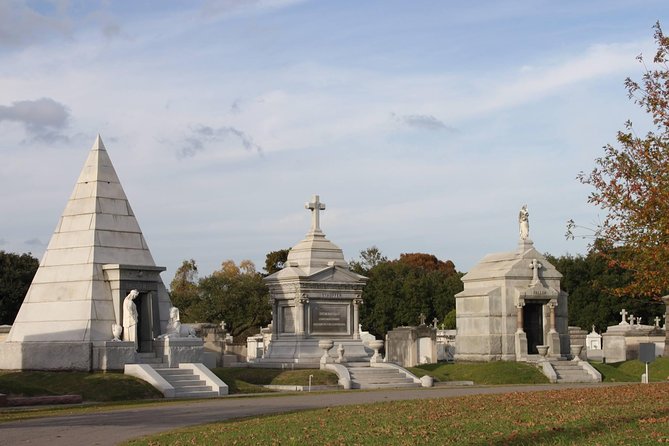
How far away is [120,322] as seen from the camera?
110 feet

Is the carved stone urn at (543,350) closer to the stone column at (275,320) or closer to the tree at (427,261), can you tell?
the stone column at (275,320)

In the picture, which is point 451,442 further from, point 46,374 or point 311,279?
point 311,279

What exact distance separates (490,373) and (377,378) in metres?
5.06

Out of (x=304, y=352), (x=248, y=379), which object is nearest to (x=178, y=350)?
(x=248, y=379)

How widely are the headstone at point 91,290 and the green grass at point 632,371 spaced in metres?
17.0

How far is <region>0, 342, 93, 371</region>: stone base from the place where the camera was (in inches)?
1271

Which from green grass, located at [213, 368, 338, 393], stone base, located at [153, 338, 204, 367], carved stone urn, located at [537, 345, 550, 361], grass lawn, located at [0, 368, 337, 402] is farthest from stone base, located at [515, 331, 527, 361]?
stone base, located at [153, 338, 204, 367]

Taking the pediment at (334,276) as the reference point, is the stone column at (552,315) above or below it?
below

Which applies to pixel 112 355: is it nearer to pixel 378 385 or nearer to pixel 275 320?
pixel 378 385

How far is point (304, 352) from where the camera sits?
39.6 metres

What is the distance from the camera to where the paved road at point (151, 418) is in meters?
19.0

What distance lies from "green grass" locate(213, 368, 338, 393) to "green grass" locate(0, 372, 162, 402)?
355cm

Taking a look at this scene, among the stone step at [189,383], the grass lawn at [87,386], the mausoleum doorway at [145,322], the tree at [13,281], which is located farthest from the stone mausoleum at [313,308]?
the tree at [13,281]

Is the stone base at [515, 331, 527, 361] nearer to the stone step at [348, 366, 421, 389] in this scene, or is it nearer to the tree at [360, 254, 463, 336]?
the stone step at [348, 366, 421, 389]
